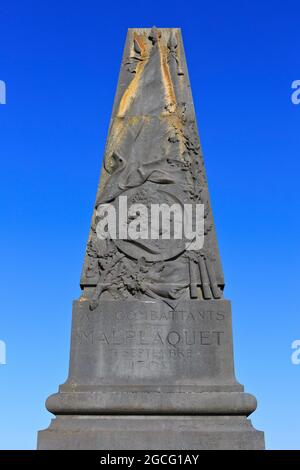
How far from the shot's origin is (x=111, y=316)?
30.8 ft

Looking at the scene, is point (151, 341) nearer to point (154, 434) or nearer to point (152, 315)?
point (152, 315)

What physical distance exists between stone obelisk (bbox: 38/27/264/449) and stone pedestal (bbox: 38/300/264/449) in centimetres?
2

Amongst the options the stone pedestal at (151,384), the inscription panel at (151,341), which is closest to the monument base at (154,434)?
the stone pedestal at (151,384)

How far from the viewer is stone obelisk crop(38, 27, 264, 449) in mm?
8484

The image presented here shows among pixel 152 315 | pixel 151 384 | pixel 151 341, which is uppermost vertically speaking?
pixel 152 315

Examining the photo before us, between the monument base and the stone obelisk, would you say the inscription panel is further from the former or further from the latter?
the monument base

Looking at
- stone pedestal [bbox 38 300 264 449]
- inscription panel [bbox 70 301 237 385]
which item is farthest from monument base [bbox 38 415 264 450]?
inscription panel [bbox 70 301 237 385]

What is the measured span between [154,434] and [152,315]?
194cm

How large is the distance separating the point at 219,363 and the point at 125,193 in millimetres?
3548

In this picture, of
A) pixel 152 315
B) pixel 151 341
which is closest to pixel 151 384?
pixel 151 341

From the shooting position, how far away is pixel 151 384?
8.84 metres

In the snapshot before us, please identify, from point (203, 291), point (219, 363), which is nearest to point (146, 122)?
point (203, 291)

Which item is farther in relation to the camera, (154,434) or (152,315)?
(152,315)

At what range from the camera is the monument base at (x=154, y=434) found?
8297 mm
